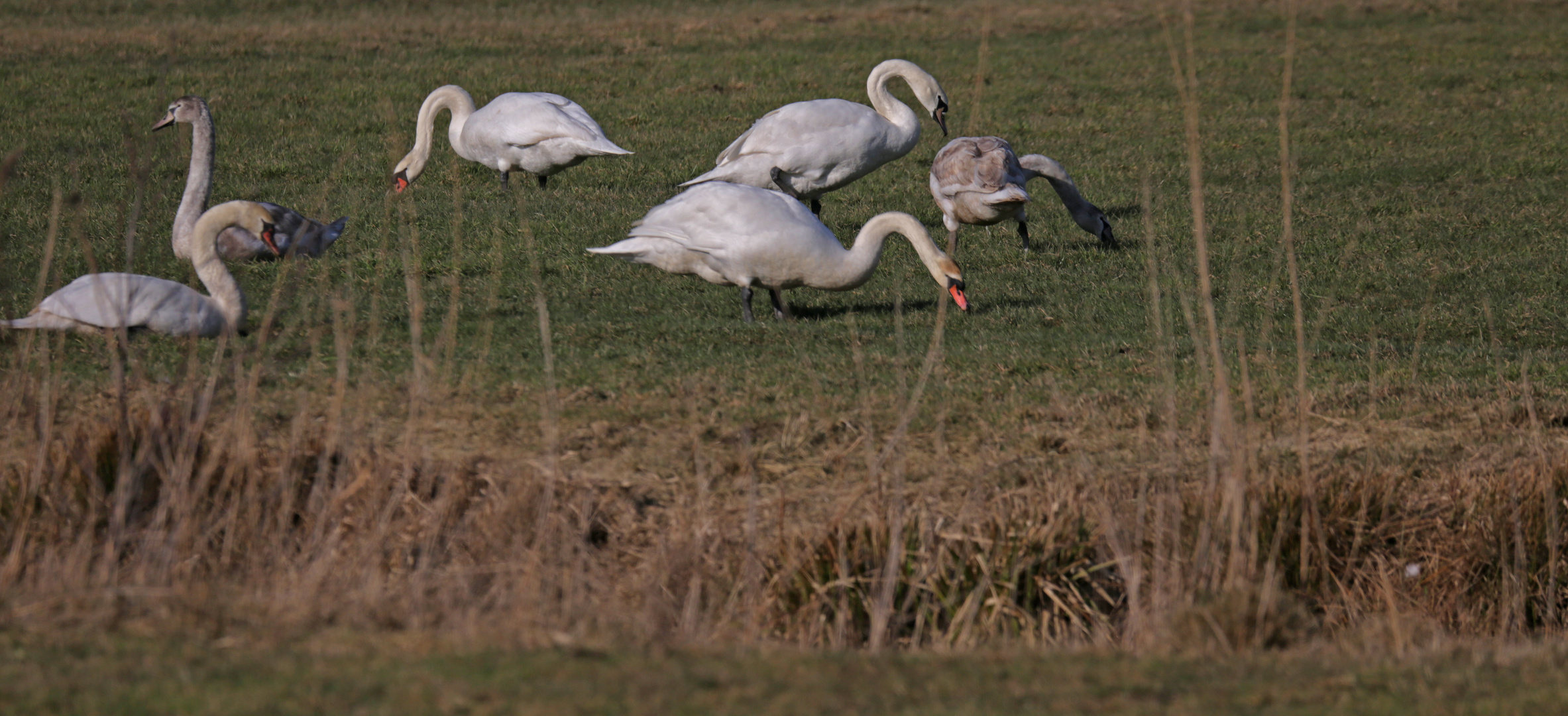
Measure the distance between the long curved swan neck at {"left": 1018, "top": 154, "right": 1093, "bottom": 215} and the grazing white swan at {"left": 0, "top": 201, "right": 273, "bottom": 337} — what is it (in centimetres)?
627

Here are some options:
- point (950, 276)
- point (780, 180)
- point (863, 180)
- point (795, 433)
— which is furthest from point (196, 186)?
point (863, 180)

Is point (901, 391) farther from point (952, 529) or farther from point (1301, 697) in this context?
point (1301, 697)

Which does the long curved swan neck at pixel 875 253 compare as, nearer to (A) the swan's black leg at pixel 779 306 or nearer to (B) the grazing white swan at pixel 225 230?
(A) the swan's black leg at pixel 779 306

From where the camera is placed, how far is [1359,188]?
48.3 feet

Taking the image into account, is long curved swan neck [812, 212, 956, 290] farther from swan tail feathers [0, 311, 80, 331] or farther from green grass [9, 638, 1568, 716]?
green grass [9, 638, 1568, 716]

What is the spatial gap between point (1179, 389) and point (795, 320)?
7.57ft

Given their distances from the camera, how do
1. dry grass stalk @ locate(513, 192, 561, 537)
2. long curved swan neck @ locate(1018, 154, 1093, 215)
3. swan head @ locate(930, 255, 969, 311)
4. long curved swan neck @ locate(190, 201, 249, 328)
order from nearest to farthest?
dry grass stalk @ locate(513, 192, 561, 537)
long curved swan neck @ locate(190, 201, 249, 328)
swan head @ locate(930, 255, 969, 311)
long curved swan neck @ locate(1018, 154, 1093, 215)

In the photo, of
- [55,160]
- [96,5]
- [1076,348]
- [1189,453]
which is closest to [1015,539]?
[1189,453]

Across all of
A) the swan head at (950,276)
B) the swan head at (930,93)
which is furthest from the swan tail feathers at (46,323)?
the swan head at (930,93)

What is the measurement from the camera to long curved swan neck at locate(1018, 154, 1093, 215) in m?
12.0

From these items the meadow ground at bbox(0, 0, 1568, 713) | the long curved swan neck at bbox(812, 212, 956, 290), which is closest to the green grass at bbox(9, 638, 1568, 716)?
the meadow ground at bbox(0, 0, 1568, 713)

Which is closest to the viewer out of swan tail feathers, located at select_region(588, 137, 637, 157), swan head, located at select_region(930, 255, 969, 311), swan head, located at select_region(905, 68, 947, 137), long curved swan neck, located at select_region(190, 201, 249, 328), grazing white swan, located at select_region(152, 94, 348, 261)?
long curved swan neck, located at select_region(190, 201, 249, 328)

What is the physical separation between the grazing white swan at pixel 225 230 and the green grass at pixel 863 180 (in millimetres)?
162

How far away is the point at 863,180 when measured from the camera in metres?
14.8
